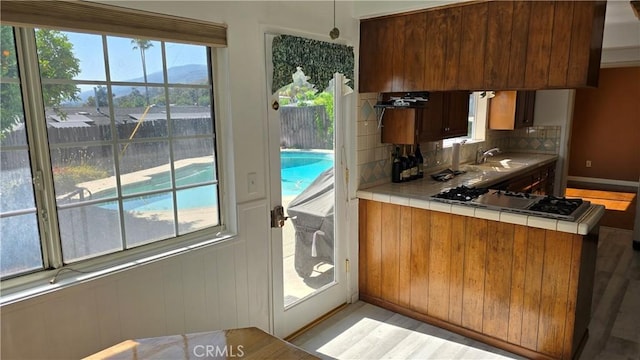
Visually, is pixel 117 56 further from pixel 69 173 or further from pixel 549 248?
pixel 549 248

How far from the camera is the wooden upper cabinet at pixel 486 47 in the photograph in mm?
2375

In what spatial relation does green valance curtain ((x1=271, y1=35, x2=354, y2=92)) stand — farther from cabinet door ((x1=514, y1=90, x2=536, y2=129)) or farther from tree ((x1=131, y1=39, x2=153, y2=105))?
cabinet door ((x1=514, y1=90, x2=536, y2=129))

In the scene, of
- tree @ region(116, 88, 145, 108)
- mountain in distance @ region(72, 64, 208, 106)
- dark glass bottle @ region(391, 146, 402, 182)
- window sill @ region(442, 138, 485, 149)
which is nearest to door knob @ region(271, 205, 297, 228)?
mountain in distance @ region(72, 64, 208, 106)

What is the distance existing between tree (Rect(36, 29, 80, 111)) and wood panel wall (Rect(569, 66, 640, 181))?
27.1ft

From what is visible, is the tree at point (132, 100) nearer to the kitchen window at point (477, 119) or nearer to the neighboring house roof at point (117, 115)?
the neighboring house roof at point (117, 115)

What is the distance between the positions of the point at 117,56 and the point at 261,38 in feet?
2.74

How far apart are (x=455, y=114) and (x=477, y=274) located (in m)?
1.69

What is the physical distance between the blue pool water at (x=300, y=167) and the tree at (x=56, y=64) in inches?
49.6

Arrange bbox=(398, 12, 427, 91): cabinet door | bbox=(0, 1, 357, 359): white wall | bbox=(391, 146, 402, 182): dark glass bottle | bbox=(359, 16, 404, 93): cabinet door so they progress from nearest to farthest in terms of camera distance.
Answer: bbox=(0, 1, 357, 359): white wall
bbox=(398, 12, 427, 91): cabinet door
bbox=(359, 16, 404, 93): cabinet door
bbox=(391, 146, 402, 182): dark glass bottle

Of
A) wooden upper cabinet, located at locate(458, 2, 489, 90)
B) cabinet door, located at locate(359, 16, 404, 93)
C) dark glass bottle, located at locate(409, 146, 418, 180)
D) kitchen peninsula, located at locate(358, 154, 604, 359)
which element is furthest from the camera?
dark glass bottle, located at locate(409, 146, 418, 180)

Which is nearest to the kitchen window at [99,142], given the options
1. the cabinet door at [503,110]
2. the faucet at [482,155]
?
the faucet at [482,155]

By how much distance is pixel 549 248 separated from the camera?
2521 mm

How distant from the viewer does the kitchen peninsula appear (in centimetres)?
252

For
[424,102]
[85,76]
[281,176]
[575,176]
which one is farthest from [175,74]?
[575,176]
